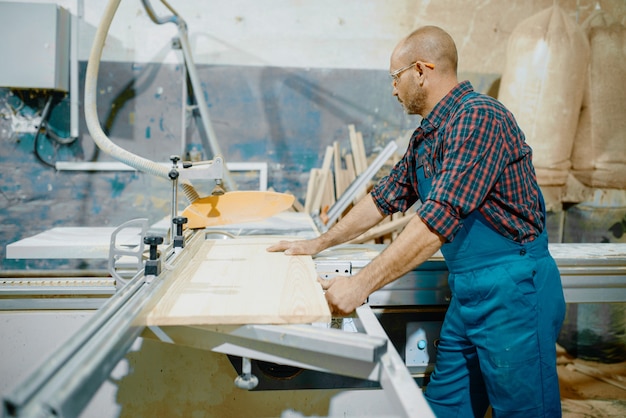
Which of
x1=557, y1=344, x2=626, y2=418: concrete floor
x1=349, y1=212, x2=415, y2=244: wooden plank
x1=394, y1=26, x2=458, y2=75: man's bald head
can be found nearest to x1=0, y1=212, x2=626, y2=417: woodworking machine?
x1=394, y1=26, x2=458, y2=75: man's bald head

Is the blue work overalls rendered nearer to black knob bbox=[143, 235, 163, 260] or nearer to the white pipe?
black knob bbox=[143, 235, 163, 260]

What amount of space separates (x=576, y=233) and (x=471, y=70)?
1.37 m

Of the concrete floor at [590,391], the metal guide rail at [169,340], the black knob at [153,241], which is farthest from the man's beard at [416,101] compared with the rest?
the concrete floor at [590,391]

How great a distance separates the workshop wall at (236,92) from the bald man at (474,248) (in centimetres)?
180

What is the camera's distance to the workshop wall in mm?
3094

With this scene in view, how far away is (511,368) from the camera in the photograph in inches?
50.1

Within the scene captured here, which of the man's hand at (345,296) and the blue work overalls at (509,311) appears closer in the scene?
the man's hand at (345,296)

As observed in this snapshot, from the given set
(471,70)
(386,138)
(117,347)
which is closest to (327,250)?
(117,347)

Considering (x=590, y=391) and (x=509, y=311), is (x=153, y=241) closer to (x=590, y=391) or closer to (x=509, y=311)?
(x=509, y=311)

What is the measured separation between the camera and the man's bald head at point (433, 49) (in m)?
1.41

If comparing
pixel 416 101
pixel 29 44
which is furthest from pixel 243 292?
pixel 29 44

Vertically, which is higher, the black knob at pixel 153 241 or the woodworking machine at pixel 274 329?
the black knob at pixel 153 241

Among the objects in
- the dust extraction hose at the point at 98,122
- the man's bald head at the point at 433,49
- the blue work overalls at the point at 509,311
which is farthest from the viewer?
the dust extraction hose at the point at 98,122

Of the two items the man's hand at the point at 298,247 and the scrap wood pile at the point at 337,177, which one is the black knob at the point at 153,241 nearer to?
the man's hand at the point at 298,247
